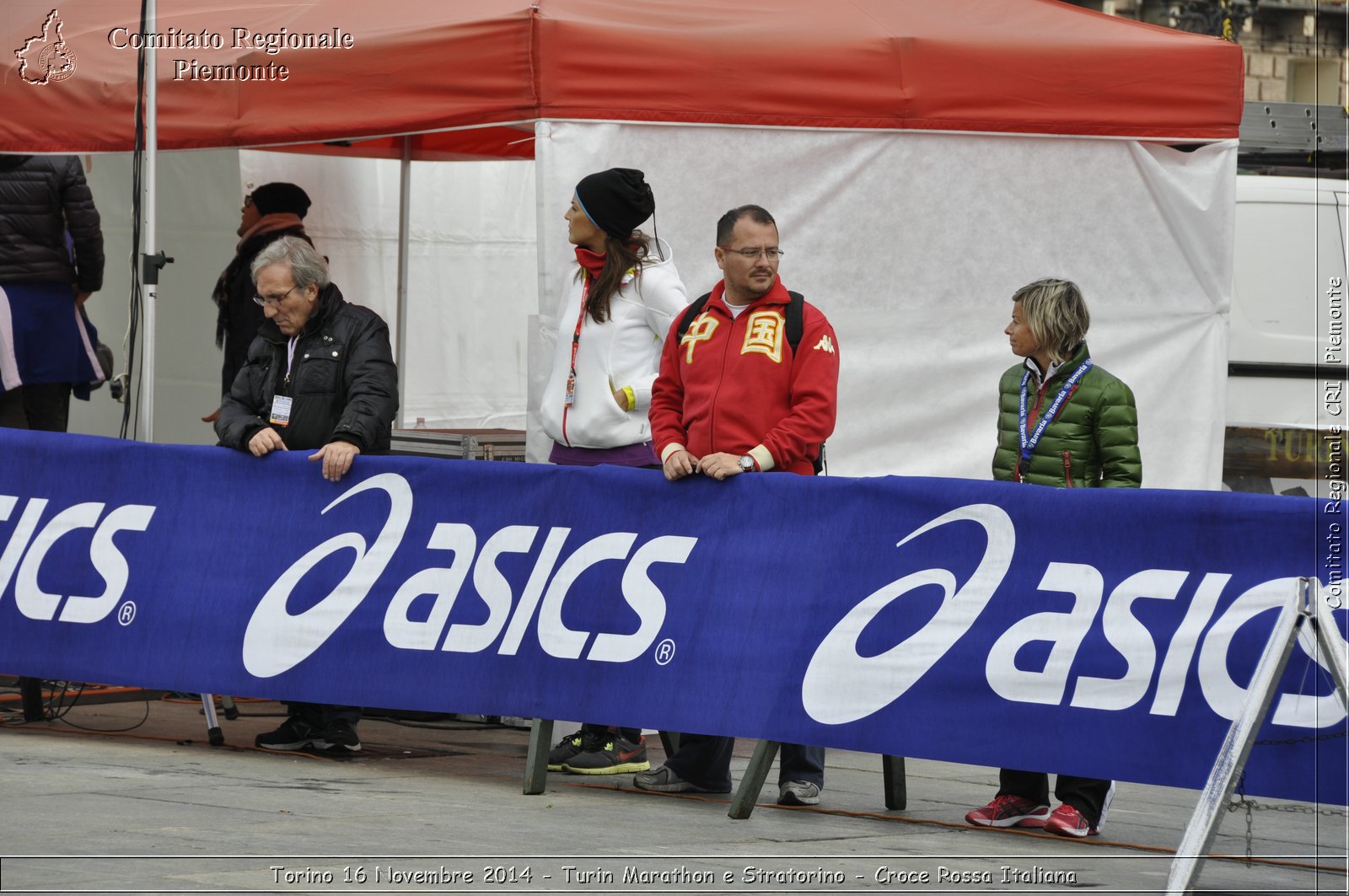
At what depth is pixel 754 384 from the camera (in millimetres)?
6770

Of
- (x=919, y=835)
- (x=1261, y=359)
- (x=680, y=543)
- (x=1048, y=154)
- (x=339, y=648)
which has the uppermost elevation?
(x=1048, y=154)

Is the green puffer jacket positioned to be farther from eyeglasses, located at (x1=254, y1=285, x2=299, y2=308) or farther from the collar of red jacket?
eyeglasses, located at (x1=254, y1=285, x2=299, y2=308)

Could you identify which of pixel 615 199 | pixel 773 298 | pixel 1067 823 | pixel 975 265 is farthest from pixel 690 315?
pixel 975 265

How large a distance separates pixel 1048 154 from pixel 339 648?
402cm

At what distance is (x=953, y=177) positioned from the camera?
878cm

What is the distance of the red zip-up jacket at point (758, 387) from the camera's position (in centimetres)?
670

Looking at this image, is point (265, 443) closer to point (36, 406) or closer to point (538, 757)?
point (538, 757)

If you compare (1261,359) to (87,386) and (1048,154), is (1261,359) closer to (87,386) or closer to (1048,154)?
(1048,154)

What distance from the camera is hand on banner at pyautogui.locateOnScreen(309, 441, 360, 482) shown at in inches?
278

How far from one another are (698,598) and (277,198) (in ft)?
16.3

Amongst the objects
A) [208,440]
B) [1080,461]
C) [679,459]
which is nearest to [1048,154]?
[1080,461]

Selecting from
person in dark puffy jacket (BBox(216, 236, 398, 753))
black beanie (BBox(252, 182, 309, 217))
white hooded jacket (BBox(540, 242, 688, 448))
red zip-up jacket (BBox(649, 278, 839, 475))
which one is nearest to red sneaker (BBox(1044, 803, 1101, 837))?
red zip-up jacket (BBox(649, 278, 839, 475))

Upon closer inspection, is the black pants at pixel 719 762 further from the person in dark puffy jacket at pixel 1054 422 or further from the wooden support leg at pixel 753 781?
the person in dark puffy jacket at pixel 1054 422

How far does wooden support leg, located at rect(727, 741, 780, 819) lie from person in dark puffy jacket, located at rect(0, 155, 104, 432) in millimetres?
4843
